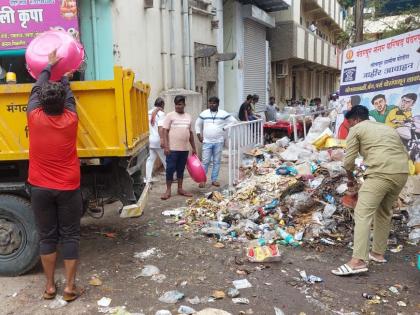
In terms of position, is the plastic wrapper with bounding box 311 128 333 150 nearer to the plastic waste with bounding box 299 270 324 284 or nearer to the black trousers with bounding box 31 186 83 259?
the plastic waste with bounding box 299 270 324 284

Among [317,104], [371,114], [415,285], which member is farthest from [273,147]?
[317,104]

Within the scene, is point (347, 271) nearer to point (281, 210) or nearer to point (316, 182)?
point (281, 210)

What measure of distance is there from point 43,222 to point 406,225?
4267mm

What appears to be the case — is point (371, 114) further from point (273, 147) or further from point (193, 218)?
point (193, 218)

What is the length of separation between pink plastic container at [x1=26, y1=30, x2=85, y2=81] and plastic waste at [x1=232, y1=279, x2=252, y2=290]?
2454mm

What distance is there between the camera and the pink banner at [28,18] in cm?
703

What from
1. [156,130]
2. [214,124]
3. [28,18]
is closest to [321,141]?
[214,124]

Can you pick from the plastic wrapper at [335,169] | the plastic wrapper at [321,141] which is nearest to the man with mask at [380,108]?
the plastic wrapper at [335,169]

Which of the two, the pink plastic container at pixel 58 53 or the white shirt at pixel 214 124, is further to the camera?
the white shirt at pixel 214 124

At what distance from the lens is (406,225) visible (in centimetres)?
543

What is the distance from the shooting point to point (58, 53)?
396cm

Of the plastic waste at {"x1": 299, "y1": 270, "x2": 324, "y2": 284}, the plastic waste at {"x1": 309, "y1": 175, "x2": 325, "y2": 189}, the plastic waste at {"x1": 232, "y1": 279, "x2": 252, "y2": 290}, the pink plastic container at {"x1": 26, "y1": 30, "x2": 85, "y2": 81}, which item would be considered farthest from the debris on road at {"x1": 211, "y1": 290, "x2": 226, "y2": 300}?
the plastic waste at {"x1": 309, "y1": 175, "x2": 325, "y2": 189}

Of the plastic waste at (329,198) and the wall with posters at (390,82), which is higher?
the wall with posters at (390,82)

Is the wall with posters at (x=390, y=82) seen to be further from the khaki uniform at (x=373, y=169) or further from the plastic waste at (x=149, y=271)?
the plastic waste at (x=149, y=271)
